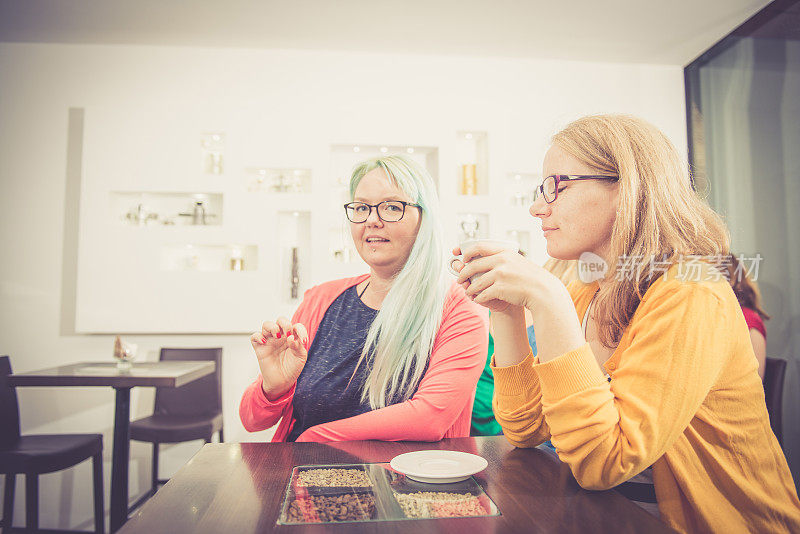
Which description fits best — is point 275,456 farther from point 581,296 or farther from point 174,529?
point 581,296

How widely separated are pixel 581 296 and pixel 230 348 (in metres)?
3.00

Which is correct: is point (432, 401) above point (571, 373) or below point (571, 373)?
below

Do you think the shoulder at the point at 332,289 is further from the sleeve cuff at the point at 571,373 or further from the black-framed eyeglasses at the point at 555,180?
the sleeve cuff at the point at 571,373

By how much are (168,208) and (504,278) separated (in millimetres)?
3502

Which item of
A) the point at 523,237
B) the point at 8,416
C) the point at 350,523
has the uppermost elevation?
the point at 523,237

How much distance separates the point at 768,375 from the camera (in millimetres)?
2625

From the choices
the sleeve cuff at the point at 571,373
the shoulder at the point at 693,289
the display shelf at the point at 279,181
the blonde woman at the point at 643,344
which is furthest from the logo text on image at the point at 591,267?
the display shelf at the point at 279,181

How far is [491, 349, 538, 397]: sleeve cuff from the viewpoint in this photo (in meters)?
1.09

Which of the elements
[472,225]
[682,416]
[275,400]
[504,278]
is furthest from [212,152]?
[682,416]

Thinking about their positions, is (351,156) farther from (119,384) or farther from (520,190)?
(119,384)

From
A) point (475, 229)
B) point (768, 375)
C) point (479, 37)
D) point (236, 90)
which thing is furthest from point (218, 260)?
point (768, 375)

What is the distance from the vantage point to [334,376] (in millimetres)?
1521

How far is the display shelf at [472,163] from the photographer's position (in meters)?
3.86

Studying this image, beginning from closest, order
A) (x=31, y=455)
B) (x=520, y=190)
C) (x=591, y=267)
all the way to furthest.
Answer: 1. (x=591, y=267)
2. (x=31, y=455)
3. (x=520, y=190)
